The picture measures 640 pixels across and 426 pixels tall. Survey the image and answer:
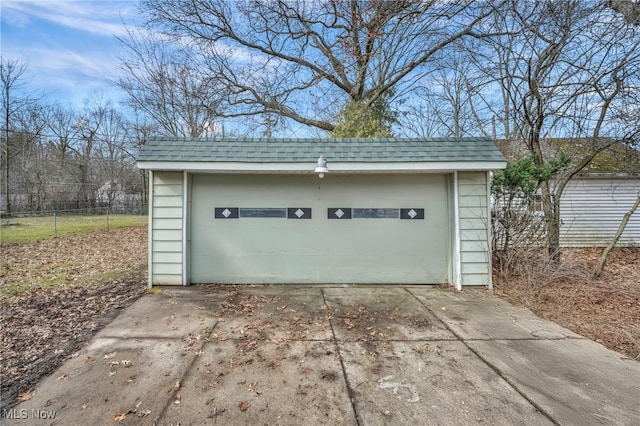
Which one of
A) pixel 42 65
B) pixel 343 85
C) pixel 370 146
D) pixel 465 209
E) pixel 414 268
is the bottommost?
pixel 414 268

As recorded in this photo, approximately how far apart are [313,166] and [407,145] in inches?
65.7

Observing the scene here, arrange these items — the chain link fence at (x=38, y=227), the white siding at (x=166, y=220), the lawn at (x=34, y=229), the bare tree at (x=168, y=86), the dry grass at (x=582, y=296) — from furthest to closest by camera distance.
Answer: the bare tree at (x=168, y=86) < the chain link fence at (x=38, y=227) < the lawn at (x=34, y=229) < the white siding at (x=166, y=220) < the dry grass at (x=582, y=296)

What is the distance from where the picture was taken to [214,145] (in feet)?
16.6

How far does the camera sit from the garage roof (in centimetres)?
474

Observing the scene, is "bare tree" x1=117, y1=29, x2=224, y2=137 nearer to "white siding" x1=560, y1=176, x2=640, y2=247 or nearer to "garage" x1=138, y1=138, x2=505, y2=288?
"garage" x1=138, y1=138, x2=505, y2=288

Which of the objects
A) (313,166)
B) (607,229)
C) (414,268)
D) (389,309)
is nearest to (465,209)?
(414,268)

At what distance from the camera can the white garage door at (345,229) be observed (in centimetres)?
525

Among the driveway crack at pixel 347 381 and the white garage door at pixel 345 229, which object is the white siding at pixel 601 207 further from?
the driveway crack at pixel 347 381

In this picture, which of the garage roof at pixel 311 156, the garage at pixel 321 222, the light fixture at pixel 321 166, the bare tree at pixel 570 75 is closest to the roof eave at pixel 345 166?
the garage roof at pixel 311 156

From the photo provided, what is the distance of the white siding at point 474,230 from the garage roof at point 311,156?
1.32ft

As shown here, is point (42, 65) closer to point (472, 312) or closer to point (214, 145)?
point (214, 145)

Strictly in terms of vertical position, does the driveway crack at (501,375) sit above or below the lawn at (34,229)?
below

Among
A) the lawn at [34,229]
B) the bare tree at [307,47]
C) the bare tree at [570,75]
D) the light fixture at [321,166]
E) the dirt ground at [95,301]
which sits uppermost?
the bare tree at [307,47]
